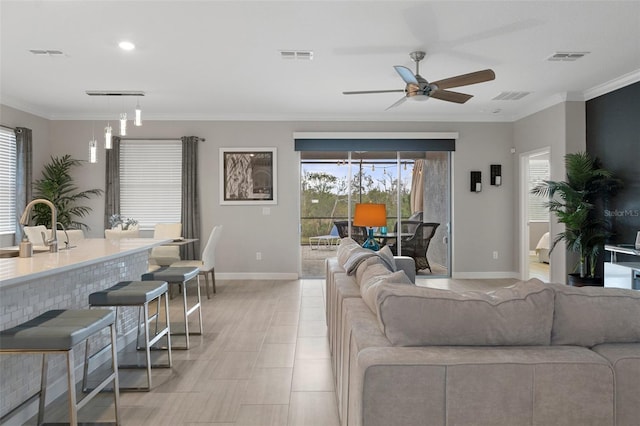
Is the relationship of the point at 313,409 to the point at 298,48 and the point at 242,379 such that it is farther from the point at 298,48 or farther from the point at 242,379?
the point at 298,48

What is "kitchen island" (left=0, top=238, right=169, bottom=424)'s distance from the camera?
Result: 85.0 inches

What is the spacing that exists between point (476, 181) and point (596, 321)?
227 inches

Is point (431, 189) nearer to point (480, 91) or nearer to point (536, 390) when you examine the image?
point (480, 91)

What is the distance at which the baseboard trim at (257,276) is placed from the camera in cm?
701

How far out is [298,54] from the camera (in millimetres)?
4242

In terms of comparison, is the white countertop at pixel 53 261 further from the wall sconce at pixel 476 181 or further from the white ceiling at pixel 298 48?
the wall sconce at pixel 476 181

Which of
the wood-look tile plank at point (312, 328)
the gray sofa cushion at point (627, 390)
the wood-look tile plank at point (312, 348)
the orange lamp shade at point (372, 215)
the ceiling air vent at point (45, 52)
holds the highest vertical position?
the ceiling air vent at point (45, 52)

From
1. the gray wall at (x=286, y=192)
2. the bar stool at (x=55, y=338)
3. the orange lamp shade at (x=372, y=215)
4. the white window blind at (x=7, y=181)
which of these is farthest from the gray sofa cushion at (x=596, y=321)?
the white window blind at (x=7, y=181)

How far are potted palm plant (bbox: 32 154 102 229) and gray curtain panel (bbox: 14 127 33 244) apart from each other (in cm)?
30

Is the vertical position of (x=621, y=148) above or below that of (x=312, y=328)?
above

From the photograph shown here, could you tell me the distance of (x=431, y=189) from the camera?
728 centimetres

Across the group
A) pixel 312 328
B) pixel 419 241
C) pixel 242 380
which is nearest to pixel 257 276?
pixel 419 241

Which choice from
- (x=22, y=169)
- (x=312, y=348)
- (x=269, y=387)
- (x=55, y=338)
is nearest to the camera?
(x=55, y=338)

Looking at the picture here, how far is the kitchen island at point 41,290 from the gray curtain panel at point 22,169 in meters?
3.85
